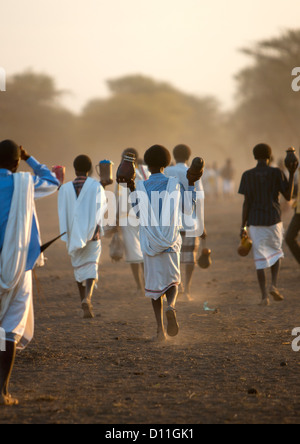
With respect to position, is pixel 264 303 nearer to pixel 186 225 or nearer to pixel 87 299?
pixel 186 225

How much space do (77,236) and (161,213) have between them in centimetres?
202

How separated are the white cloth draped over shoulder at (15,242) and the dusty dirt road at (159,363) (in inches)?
32.6

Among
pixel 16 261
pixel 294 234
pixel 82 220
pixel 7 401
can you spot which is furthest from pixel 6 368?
pixel 294 234

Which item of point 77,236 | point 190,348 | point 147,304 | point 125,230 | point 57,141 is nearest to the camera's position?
point 190,348

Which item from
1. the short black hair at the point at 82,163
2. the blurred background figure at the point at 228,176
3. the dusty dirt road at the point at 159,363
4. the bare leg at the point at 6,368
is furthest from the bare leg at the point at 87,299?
the blurred background figure at the point at 228,176

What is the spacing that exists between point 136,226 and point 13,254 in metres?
5.43

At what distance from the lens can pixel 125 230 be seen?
11023mm

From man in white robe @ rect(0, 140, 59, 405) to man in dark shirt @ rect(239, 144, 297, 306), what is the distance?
450cm

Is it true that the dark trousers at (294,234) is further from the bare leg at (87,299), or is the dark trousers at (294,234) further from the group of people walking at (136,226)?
the bare leg at (87,299)

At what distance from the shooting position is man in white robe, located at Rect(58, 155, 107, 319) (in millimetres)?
9383

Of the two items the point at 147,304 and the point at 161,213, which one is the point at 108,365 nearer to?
the point at 161,213

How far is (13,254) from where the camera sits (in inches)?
222
